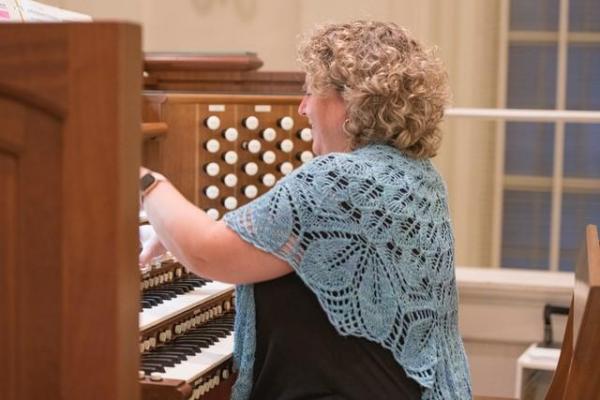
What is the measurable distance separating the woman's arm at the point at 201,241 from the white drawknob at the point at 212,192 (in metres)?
1.13

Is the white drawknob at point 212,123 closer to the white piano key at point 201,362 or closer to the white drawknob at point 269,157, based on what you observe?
the white drawknob at point 269,157

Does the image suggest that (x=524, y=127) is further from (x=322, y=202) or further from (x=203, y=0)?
(x=322, y=202)

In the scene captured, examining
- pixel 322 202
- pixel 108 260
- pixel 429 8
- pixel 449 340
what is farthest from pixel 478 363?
pixel 108 260

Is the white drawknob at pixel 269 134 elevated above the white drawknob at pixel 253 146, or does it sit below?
above

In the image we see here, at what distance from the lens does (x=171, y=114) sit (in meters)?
2.95

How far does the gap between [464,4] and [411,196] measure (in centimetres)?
233

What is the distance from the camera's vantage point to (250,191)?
3033 mm

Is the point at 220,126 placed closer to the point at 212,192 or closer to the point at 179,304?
the point at 212,192

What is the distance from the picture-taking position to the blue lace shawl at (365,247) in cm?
183

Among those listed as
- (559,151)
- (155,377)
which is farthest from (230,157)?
(559,151)

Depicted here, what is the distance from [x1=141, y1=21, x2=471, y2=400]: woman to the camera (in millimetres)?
1827

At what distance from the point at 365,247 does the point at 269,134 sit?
1.22 metres

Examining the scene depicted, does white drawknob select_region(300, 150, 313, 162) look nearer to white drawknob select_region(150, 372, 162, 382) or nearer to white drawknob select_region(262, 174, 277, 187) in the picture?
white drawknob select_region(262, 174, 277, 187)

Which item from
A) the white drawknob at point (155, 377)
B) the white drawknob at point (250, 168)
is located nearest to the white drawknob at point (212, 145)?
the white drawknob at point (250, 168)
